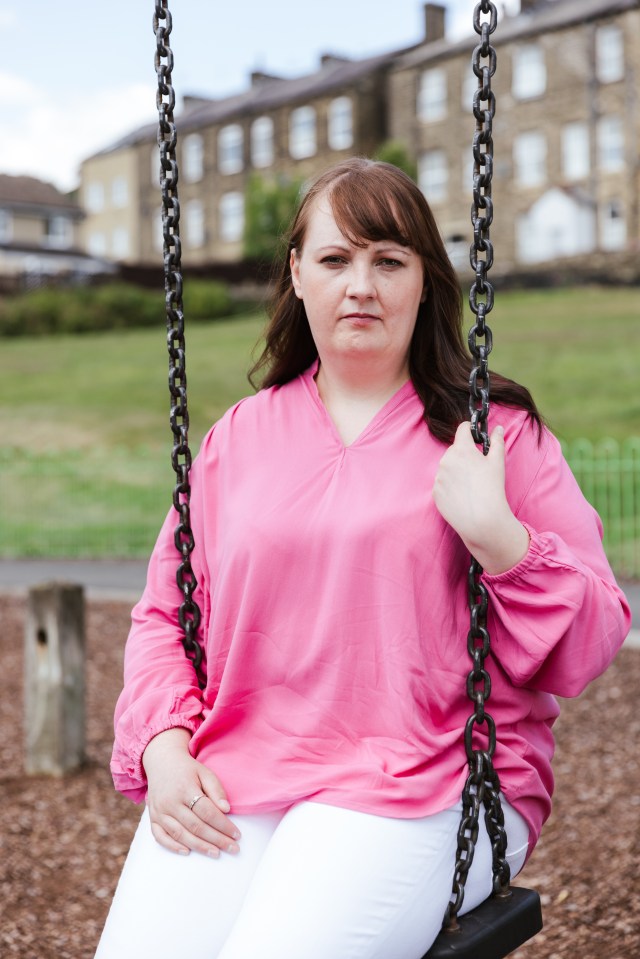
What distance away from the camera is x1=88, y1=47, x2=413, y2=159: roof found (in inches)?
1727

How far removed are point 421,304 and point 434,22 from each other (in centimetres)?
4419

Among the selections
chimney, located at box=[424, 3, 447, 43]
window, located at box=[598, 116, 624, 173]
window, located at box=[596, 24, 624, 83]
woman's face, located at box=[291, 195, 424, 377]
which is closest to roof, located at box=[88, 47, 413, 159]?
chimney, located at box=[424, 3, 447, 43]

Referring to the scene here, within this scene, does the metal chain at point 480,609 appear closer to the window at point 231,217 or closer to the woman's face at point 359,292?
the woman's face at point 359,292

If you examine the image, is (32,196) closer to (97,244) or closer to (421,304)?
(97,244)

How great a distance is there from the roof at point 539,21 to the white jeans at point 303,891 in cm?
3729

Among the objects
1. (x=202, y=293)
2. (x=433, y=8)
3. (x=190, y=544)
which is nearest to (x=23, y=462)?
(x=190, y=544)

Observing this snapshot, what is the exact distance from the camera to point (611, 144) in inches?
1481

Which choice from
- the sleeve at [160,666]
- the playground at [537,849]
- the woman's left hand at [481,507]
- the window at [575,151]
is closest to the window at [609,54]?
the window at [575,151]

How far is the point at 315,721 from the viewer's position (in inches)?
79.5

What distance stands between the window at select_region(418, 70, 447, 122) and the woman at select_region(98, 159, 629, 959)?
41.3 metres

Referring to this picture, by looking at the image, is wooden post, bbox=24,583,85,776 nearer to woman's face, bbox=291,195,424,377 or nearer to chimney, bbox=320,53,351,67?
woman's face, bbox=291,195,424,377

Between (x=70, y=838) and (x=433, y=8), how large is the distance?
43026 millimetres

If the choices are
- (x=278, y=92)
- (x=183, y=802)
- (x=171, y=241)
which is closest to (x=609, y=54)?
(x=278, y=92)

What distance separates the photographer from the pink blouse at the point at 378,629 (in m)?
1.94
